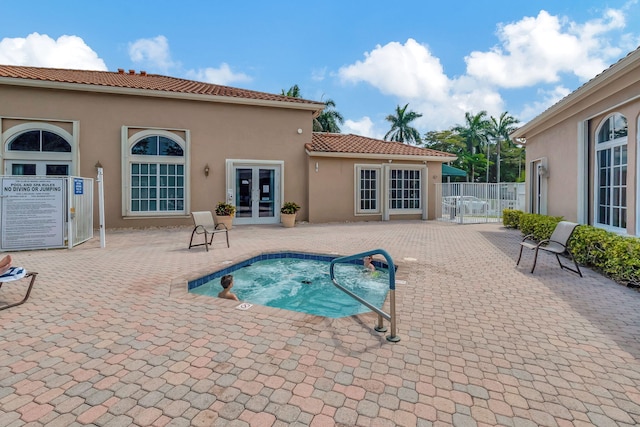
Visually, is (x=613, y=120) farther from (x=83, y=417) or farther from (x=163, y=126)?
(x=163, y=126)

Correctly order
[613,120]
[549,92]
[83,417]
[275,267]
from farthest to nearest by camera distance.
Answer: [549,92] < [275,267] < [613,120] < [83,417]

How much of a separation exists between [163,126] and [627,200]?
14.6m

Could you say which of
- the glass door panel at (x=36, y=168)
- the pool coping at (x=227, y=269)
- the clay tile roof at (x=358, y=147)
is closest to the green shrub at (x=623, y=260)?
the pool coping at (x=227, y=269)

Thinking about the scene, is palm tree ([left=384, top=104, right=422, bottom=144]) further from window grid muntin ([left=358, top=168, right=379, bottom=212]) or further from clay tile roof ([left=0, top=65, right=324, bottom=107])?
clay tile roof ([left=0, top=65, right=324, bottom=107])

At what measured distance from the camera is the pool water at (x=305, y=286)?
6.24 metres

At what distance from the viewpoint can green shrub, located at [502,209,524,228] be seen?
13.1 meters

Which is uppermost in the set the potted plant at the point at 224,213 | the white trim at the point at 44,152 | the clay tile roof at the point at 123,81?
the clay tile roof at the point at 123,81

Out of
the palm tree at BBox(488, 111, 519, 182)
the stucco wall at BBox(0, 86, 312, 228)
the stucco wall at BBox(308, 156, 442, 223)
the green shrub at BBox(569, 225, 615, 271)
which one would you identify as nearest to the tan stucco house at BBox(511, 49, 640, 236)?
the green shrub at BBox(569, 225, 615, 271)

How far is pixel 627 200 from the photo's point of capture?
673 centimetres

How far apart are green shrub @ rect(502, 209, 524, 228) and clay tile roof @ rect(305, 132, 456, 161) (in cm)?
455

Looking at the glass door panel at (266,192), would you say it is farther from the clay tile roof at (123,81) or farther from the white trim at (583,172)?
the white trim at (583,172)

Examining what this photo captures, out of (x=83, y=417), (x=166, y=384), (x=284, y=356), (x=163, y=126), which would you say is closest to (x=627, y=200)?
(x=284, y=356)

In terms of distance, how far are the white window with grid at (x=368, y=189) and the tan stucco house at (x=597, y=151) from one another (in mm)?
6858

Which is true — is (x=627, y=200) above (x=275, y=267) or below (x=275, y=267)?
above
